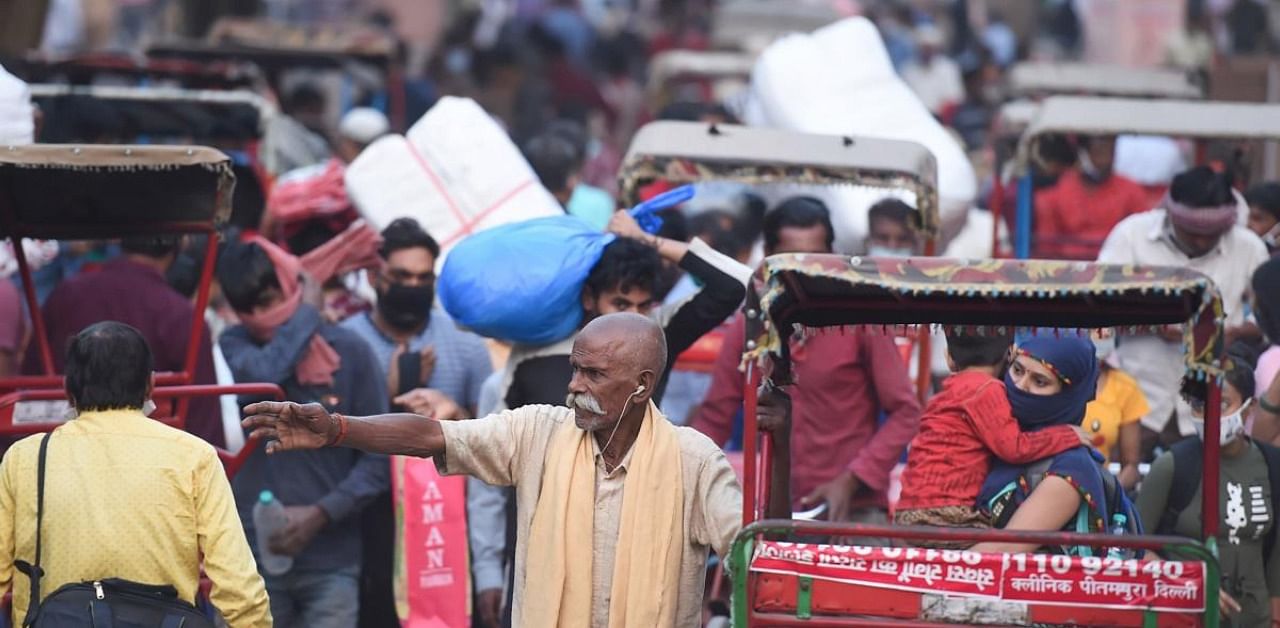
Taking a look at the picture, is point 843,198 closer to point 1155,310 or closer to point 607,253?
point 607,253

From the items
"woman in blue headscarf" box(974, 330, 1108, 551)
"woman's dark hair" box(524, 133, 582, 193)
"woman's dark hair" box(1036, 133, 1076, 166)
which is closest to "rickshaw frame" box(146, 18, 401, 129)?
"woman's dark hair" box(524, 133, 582, 193)

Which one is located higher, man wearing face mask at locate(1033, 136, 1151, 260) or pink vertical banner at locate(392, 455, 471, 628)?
man wearing face mask at locate(1033, 136, 1151, 260)

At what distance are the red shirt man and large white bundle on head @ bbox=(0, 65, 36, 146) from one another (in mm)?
2637

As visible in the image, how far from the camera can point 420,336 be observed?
23.9 feet

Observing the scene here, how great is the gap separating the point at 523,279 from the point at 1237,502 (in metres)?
2.46

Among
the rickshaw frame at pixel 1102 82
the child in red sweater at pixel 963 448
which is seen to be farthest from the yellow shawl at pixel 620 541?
the rickshaw frame at pixel 1102 82

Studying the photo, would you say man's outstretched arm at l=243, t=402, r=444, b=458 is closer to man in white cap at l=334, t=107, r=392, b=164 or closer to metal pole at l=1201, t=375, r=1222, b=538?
metal pole at l=1201, t=375, r=1222, b=538

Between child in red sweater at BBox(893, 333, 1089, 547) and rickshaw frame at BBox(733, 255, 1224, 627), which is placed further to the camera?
child in red sweater at BBox(893, 333, 1089, 547)

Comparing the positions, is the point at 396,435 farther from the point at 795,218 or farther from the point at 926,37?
the point at 926,37

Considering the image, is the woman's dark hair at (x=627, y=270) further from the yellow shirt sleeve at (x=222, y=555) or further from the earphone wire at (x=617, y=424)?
the yellow shirt sleeve at (x=222, y=555)

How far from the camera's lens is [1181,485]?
20.4ft

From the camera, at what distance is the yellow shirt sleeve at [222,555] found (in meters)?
5.16

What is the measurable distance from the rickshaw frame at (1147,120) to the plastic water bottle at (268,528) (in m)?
3.87

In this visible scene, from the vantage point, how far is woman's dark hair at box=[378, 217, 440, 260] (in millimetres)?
7344
